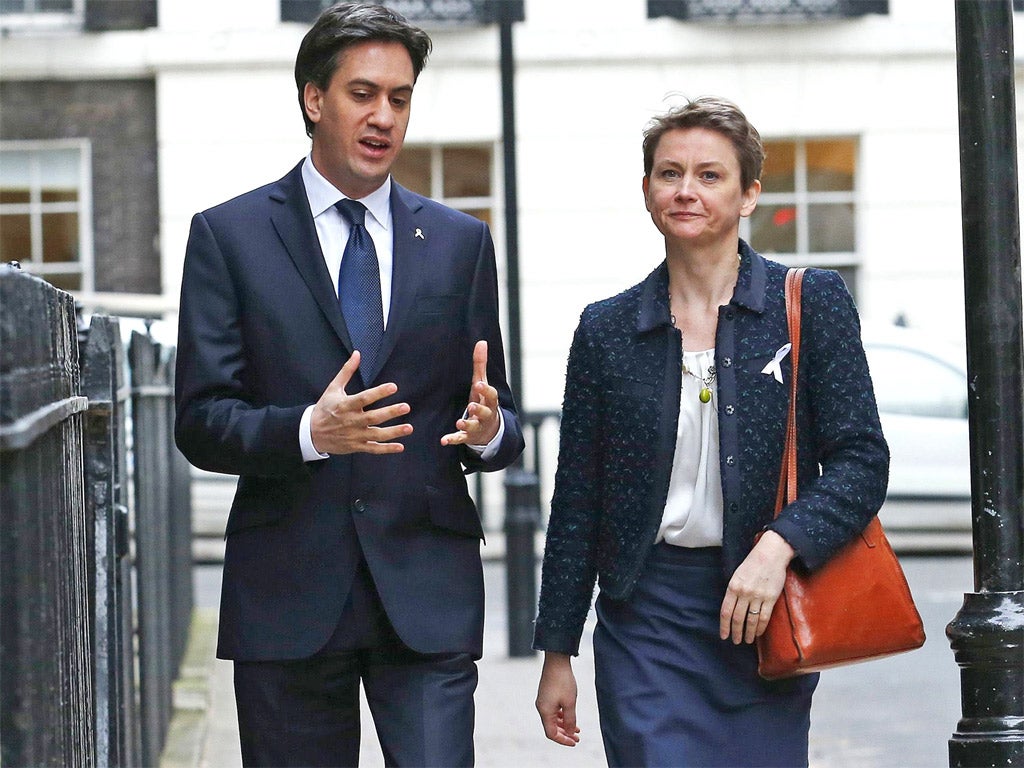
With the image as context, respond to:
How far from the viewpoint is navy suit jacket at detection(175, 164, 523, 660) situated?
3555mm

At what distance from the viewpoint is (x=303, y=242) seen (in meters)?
3.63

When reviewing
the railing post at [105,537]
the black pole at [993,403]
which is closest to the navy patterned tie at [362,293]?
the railing post at [105,537]

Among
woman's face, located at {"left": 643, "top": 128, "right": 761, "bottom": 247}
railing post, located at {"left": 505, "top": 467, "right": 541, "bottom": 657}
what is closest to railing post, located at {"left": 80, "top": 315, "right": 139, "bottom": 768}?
woman's face, located at {"left": 643, "top": 128, "right": 761, "bottom": 247}

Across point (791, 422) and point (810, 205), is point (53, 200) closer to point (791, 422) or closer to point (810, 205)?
point (810, 205)

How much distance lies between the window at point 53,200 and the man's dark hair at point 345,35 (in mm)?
14550

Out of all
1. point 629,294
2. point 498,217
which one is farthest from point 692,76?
point 629,294

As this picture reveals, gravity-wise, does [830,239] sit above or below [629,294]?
above

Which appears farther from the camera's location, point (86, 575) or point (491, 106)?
point (491, 106)

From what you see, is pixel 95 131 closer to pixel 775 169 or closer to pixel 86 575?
pixel 775 169

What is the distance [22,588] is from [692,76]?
53.0 feet

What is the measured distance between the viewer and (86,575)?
3.91 m

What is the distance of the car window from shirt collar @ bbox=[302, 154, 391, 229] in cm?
1053

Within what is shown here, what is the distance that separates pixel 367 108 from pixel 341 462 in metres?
0.68

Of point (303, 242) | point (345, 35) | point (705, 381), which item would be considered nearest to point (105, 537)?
point (303, 242)
